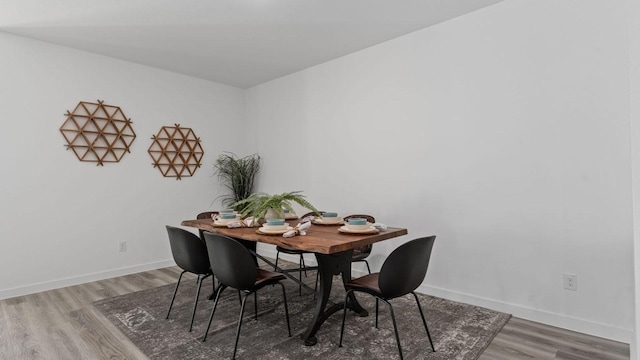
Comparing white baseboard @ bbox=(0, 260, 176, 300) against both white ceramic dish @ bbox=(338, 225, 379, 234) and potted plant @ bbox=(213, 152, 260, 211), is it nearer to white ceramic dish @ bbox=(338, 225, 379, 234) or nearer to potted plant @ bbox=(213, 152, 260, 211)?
potted plant @ bbox=(213, 152, 260, 211)

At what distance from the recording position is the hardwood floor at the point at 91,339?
2.11 m

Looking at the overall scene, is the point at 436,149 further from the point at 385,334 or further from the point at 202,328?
the point at 202,328

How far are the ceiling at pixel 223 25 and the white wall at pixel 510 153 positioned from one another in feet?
0.99

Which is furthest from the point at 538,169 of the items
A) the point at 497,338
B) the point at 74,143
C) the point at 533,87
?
the point at 74,143

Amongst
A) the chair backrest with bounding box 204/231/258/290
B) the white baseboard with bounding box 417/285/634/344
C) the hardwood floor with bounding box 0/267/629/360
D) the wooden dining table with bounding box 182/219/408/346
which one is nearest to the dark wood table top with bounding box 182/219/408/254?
the wooden dining table with bounding box 182/219/408/346

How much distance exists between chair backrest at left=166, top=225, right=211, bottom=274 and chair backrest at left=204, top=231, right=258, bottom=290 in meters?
0.39

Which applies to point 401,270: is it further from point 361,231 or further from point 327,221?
point 327,221

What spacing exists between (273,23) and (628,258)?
10.9 ft

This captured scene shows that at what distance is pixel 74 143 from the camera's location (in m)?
3.67

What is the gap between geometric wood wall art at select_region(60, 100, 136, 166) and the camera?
3.66 meters

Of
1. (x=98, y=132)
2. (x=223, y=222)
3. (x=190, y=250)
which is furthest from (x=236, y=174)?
(x=190, y=250)

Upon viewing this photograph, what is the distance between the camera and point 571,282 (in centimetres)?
244

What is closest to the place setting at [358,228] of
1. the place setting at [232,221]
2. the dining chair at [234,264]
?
the dining chair at [234,264]

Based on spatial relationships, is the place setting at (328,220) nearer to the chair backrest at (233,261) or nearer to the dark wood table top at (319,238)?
the dark wood table top at (319,238)
